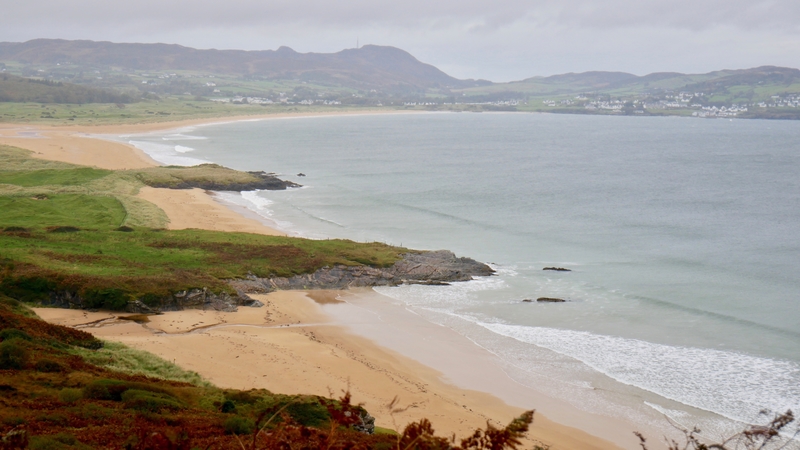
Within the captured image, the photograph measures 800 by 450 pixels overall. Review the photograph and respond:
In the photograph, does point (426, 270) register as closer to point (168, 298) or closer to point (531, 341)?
point (531, 341)

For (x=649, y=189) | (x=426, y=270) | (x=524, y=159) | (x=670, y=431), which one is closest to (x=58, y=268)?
(x=426, y=270)

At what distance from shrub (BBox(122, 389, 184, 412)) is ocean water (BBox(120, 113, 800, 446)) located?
11751 millimetres

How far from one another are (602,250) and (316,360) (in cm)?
2521

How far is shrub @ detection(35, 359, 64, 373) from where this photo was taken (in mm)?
15290

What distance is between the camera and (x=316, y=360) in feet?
72.2

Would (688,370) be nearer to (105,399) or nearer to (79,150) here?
(105,399)

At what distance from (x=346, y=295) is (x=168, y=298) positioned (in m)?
8.04

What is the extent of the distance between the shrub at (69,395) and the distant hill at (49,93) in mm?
177667

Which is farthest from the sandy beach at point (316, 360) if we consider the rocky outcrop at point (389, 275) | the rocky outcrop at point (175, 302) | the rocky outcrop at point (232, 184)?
the rocky outcrop at point (232, 184)

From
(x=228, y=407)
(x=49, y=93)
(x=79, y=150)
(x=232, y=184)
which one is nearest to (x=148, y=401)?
(x=228, y=407)

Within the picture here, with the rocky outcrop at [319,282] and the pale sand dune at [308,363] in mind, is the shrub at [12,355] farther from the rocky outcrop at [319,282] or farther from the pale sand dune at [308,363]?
the rocky outcrop at [319,282]

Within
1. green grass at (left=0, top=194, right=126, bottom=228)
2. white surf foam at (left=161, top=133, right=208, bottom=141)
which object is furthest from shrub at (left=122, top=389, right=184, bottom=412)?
white surf foam at (left=161, top=133, right=208, bottom=141)

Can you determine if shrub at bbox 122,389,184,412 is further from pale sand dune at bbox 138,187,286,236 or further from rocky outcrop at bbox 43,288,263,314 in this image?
pale sand dune at bbox 138,187,286,236

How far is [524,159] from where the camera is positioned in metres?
98.7
